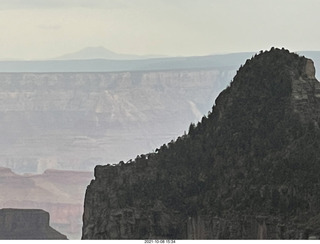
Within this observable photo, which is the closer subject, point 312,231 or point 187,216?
point 312,231

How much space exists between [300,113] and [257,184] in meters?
9.15

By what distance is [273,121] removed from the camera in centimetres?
16500

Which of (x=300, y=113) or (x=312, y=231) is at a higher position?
(x=300, y=113)

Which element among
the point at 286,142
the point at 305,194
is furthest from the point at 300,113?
the point at 305,194

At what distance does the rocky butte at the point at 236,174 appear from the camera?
15065 centimetres

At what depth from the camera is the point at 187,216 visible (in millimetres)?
159625

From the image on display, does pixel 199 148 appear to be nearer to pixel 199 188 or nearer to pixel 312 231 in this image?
pixel 199 188

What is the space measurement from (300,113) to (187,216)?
46.2 feet

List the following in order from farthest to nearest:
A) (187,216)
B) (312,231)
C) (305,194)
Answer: (187,216) → (305,194) → (312,231)

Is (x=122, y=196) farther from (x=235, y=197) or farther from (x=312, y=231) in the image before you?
(x=312, y=231)

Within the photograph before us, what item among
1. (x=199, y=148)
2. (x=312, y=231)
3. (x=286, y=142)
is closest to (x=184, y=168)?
(x=199, y=148)

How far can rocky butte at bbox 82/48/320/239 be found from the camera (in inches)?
5931

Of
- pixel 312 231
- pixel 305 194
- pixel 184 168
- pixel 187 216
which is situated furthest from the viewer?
pixel 184 168

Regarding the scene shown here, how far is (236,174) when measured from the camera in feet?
527
